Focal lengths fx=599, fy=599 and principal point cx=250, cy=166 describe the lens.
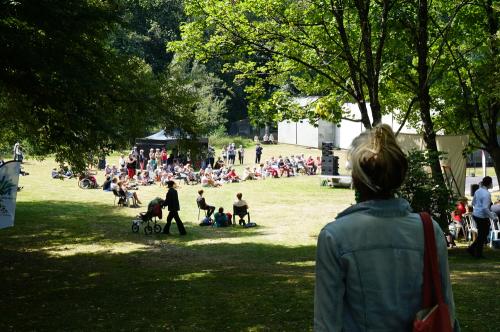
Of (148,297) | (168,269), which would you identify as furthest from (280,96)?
(148,297)

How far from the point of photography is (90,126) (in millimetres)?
9883

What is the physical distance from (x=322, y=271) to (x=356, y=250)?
5.8 inches

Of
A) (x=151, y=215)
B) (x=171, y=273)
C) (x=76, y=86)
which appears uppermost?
(x=76, y=86)

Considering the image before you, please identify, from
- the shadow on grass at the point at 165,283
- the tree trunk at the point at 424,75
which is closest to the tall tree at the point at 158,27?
the shadow on grass at the point at 165,283

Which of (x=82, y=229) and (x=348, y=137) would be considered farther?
(x=348, y=137)

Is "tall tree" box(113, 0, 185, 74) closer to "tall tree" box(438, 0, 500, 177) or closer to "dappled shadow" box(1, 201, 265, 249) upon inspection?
"dappled shadow" box(1, 201, 265, 249)

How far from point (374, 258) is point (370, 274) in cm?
6

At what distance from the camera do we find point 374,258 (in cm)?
222

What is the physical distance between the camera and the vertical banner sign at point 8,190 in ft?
42.9

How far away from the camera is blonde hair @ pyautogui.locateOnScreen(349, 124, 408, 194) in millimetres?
2236

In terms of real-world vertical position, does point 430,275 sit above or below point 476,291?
above

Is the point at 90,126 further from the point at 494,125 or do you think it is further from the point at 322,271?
the point at 494,125

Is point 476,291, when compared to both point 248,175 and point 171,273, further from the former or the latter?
point 248,175

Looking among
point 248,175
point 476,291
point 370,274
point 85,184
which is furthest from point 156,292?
point 248,175
